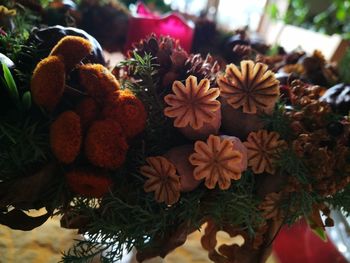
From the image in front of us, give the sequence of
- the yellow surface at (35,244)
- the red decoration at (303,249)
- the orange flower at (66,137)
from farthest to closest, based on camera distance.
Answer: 1. the red decoration at (303,249)
2. the yellow surface at (35,244)
3. the orange flower at (66,137)

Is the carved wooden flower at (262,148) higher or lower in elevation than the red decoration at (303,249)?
higher

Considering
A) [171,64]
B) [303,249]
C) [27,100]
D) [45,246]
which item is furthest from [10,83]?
[303,249]

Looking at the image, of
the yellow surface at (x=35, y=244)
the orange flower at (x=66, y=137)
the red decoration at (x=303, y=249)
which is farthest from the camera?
the red decoration at (x=303, y=249)

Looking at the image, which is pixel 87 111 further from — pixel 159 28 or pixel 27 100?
pixel 159 28

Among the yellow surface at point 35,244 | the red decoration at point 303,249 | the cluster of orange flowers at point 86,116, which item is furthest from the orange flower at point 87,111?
the red decoration at point 303,249

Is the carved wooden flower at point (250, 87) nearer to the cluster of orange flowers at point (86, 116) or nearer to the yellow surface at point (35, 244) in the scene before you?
the cluster of orange flowers at point (86, 116)

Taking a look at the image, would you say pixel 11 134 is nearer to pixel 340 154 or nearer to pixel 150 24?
pixel 340 154

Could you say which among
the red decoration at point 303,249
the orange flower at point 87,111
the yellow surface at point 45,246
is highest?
the orange flower at point 87,111
